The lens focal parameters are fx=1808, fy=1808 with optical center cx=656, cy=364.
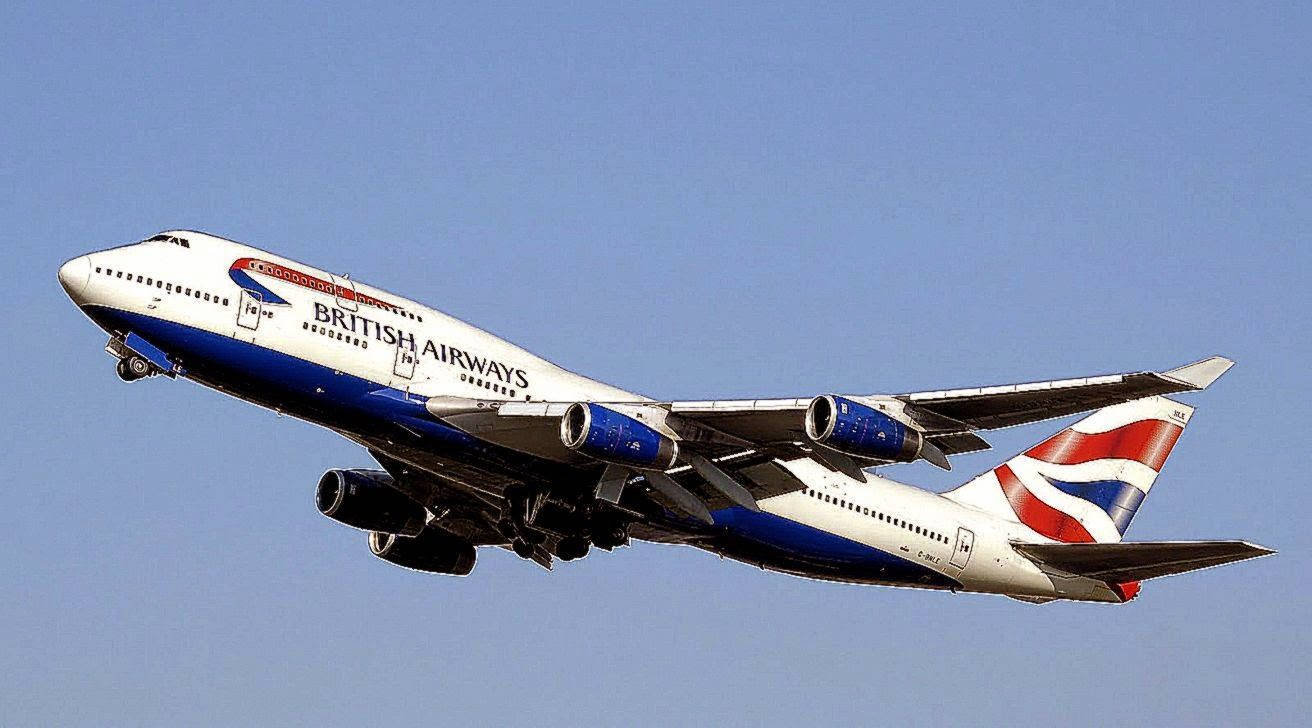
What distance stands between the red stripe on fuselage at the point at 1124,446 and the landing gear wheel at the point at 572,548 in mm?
15085

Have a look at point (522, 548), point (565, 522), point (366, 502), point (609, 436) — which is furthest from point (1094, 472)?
point (366, 502)

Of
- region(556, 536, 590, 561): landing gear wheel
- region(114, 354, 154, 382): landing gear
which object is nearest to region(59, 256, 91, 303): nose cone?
→ region(114, 354, 154, 382): landing gear

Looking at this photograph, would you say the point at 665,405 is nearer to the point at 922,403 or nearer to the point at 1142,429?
the point at 922,403

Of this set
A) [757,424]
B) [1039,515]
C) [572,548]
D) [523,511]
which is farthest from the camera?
[1039,515]

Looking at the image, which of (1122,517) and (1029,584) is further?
(1122,517)

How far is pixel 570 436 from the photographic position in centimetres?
3728

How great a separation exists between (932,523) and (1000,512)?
3583 mm

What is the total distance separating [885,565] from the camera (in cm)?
4525

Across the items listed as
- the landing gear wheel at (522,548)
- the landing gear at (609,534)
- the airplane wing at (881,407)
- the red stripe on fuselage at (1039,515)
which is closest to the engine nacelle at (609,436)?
the airplane wing at (881,407)

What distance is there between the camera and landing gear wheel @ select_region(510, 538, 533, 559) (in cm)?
4420

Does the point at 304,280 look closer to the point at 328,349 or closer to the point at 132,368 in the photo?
the point at 328,349

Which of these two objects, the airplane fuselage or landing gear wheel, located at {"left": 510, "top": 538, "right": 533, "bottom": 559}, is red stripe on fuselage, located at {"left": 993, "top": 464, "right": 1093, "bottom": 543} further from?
landing gear wheel, located at {"left": 510, "top": 538, "right": 533, "bottom": 559}

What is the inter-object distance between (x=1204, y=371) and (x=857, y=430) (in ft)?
22.0

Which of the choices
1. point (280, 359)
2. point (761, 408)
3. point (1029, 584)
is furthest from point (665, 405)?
point (1029, 584)
